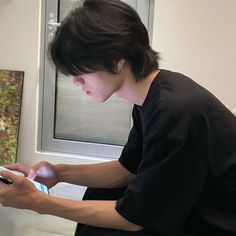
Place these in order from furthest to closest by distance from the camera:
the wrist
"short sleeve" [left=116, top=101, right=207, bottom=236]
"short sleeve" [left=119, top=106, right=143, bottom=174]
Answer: the wrist < "short sleeve" [left=119, top=106, right=143, bottom=174] < "short sleeve" [left=116, top=101, right=207, bottom=236]

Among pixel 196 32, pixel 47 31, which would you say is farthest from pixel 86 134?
pixel 196 32

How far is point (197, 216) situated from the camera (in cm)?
105

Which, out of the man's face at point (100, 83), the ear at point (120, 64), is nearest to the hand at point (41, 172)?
the man's face at point (100, 83)

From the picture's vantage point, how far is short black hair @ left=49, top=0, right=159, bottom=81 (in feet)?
3.39

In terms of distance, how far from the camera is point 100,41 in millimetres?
1031

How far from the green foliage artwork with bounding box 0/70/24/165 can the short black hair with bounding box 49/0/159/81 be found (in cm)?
134

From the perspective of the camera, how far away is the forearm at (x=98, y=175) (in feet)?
4.50

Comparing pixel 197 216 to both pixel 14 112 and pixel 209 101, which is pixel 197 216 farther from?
pixel 14 112

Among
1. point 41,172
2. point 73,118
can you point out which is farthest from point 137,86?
point 73,118

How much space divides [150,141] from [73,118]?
150cm

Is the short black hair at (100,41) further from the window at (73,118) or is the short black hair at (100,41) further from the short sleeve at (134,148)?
the window at (73,118)

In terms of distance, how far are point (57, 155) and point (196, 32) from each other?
104 cm

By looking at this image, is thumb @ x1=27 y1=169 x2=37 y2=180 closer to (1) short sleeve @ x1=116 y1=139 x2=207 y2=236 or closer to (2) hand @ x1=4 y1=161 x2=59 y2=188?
(2) hand @ x1=4 y1=161 x2=59 y2=188

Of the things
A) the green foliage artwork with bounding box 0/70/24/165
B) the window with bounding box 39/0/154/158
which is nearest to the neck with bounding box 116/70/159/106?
the window with bounding box 39/0/154/158
